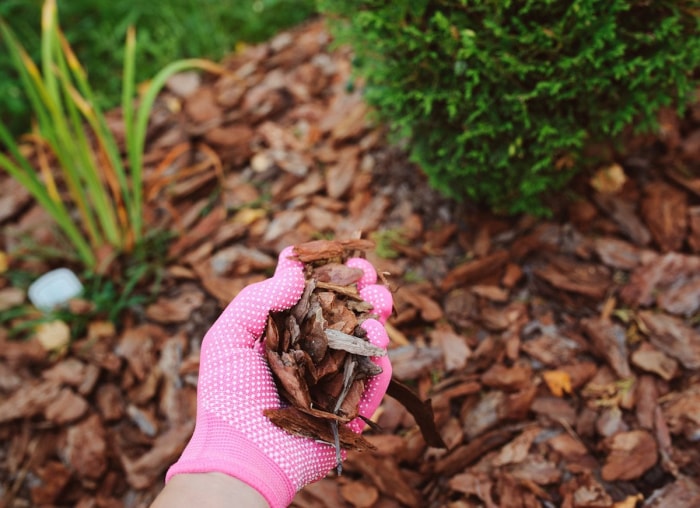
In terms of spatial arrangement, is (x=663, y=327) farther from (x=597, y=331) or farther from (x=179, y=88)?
(x=179, y=88)

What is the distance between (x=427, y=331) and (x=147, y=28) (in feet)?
9.50

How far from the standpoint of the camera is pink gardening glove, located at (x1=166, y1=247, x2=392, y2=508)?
127 centimetres

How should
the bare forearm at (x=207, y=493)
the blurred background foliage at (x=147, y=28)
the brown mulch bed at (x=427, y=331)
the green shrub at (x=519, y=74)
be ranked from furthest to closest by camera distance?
the blurred background foliage at (x=147, y=28)
the brown mulch bed at (x=427, y=331)
the green shrub at (x=519, y=74)
the bare forearm at (x=207, y=493)

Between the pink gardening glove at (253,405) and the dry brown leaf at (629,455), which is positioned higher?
the pink gardening glove at (253,405)

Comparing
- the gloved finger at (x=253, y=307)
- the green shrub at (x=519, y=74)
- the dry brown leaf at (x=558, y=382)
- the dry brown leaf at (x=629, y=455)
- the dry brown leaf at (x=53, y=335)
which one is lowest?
the dry brown leaf at (x=629, y=455)

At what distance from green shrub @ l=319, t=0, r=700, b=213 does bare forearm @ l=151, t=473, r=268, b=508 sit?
1.37 meters

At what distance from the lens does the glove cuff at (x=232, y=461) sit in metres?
1.23

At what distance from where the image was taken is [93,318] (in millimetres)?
2471

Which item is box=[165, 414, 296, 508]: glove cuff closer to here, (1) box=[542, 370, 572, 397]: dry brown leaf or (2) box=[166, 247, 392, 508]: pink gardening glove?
(2) box=[166, 247, 392, 508]: pink gardening glove

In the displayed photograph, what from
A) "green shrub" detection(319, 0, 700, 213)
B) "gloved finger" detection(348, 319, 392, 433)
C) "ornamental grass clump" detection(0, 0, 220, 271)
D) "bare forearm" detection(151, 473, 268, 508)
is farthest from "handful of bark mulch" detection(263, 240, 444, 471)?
"ornamental grass clump" detection(0, 0, 220, 271)

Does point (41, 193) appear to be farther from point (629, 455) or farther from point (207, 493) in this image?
point (629, 455)

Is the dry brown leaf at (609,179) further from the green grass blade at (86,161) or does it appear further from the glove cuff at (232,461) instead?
the green grass blade at (86,161)

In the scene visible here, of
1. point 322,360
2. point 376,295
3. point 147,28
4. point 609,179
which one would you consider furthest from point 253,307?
point 147,28

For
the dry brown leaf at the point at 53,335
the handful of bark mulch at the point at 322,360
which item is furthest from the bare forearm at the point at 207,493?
the dry brown leaf at the point at 53,335
